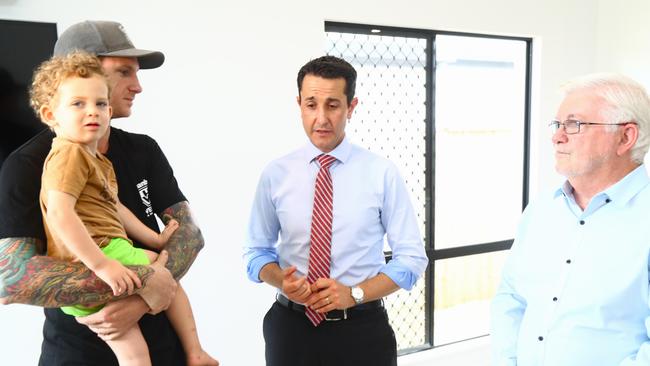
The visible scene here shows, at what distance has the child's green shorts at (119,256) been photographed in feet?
4.14

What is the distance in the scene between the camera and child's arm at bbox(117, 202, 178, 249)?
55.2 inches

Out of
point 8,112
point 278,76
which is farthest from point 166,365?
point 278,76

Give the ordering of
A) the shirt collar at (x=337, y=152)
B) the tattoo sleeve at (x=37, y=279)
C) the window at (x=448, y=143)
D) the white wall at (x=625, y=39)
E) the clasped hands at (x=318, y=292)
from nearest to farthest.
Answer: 1. the tattoo sleeve at (x=37, y=279)
2. the clasped hands at (x=318, y=292)
3. the shirt collar at (x=337, y=152)
4. the window at (x=448, y=143)
5. the white wall at (x=625, y=39)

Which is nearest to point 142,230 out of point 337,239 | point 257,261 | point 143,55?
point 143,55

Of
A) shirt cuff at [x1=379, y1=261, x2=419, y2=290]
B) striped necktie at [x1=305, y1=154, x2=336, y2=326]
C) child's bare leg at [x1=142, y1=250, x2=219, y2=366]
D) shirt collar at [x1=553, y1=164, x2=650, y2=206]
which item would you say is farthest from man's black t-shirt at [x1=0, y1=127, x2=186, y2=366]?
shirt collar at [x1=553, y1=164, x2=650, y2=206]

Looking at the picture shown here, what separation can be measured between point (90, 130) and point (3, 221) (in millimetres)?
286

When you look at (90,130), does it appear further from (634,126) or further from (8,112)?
(634,126)

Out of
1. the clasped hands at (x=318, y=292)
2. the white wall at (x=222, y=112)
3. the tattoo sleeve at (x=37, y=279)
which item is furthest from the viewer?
the white wall at (x=222, y=112)

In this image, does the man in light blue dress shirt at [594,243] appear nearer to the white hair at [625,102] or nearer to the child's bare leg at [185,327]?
the white hair at [625,102]

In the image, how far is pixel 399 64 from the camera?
343 centimetres

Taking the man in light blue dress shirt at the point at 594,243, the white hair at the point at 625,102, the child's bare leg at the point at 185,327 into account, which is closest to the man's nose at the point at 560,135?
the man in light blue dress shirt at the point at 594,243

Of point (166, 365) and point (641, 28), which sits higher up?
point (641, 28)

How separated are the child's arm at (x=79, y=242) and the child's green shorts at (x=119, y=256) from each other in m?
0.05

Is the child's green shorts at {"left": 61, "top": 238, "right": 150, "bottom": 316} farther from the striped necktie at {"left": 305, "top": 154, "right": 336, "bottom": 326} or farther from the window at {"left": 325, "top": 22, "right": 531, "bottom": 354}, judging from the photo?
the window at {"left": 325, "top": 22, "right": 531, "bottom": 354}
